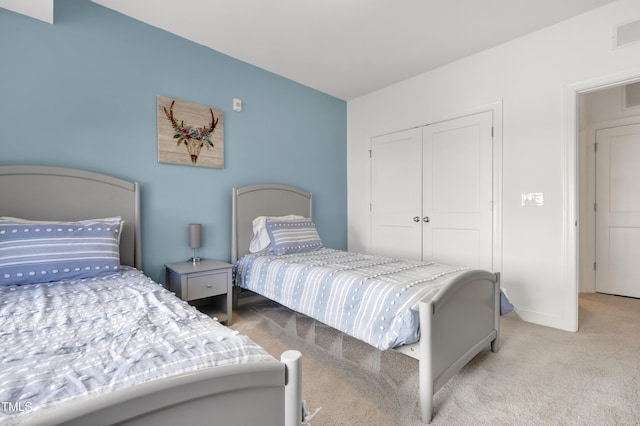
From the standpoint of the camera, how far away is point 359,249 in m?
4.45

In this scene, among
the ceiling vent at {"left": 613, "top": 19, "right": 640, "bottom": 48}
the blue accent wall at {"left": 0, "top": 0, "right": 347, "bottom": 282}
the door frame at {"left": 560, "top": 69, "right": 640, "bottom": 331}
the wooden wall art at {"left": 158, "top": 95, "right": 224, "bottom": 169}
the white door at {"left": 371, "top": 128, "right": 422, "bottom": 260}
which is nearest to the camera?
the blue accent wall at {"left": 0, "top": 0, "right": 347, "bottom": 282}

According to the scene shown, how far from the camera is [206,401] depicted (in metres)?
0.80

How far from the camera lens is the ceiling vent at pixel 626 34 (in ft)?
7.79

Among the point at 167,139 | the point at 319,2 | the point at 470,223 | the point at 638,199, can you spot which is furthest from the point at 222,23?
the point at 638,199

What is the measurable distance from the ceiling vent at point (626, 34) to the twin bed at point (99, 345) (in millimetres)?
3379

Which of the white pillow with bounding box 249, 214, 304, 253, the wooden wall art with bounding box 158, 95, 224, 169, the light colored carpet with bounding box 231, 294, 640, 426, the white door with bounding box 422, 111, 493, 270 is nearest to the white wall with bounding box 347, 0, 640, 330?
the white door with bounding box 422, 111, 493, 270

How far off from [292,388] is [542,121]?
3150 mm

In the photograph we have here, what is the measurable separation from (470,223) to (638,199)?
83.4 inches

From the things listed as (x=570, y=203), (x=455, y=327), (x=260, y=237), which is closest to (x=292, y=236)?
(x=260, y=237)

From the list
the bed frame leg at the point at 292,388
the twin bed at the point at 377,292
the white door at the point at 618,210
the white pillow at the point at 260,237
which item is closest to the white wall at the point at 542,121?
the twin bed at the point at 377,292

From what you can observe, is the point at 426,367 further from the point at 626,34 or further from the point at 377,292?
the point at 626,34

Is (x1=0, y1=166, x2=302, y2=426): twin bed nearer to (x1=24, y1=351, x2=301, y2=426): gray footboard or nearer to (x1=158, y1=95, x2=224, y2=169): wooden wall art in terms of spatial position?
(x1=24, y1=351, x2=301, y2=426): gray footboard

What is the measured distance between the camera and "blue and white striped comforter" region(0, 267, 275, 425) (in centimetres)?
79

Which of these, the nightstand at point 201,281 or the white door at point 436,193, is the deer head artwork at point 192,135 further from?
the white door at point 436,193
